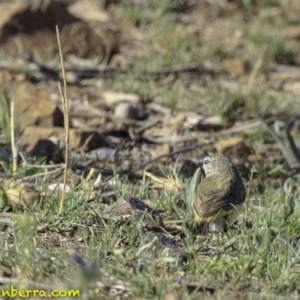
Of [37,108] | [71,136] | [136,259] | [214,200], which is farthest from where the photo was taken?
[37,108]

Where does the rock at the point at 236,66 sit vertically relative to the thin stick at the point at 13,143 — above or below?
below

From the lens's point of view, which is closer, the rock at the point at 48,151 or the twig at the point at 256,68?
the rock at the point at 48,151

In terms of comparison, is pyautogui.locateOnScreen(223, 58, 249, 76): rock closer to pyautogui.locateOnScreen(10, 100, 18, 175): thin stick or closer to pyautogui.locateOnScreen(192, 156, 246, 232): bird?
pyautogui.locateOnScreen(10, 100, 18, 175): thin stick

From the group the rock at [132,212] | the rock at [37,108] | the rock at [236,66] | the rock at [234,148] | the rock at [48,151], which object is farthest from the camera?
the rock at [236,66]

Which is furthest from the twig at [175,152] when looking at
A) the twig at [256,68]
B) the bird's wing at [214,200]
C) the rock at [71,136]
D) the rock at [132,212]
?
the twig at [256,68]

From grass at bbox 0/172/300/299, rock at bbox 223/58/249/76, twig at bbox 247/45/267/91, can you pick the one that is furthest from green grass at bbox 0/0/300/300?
rock at bbox 223/58/249/76

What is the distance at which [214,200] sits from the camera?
5.44m

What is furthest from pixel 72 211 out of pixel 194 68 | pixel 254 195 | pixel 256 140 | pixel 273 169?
pixel 194 68

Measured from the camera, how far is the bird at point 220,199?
5.36 metres

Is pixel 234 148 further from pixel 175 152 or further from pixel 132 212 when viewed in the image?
pixel 132 212

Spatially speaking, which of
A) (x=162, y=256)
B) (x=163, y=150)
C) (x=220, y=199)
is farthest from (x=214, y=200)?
(x=163, y=150)

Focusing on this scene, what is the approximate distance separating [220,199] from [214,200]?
7cm

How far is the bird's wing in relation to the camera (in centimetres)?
535

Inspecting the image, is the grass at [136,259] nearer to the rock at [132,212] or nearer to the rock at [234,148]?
the rock at [132,212]
